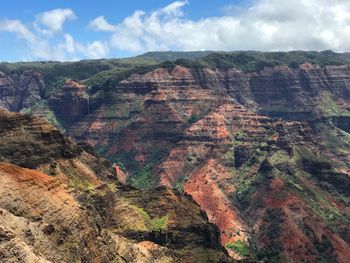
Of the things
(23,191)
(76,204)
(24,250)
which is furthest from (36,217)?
(24,250)

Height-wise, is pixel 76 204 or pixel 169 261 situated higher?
pixel 76 204

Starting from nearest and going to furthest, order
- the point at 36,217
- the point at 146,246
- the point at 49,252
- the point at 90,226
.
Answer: the point at 49,252, the point at 36,217, the point at 90,226, the point at 146,246

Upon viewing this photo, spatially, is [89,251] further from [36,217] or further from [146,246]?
[146,246]

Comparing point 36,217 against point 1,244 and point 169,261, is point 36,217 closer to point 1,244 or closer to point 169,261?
point 1,244

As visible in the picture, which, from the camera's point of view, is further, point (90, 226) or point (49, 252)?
point (90, 226)

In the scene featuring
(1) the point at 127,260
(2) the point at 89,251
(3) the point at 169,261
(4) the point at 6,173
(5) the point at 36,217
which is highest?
(4) the point at 6,173

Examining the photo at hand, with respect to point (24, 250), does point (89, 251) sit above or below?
below

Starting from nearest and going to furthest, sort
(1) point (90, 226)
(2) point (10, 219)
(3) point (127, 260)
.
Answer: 1. (2) point (10, 219)
2. (1) point (90, 226)
3. (3) point (127, 260)

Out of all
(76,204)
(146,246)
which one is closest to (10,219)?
(76,204)

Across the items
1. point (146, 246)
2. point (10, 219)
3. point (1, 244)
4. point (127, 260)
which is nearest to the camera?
point (1, 244)
